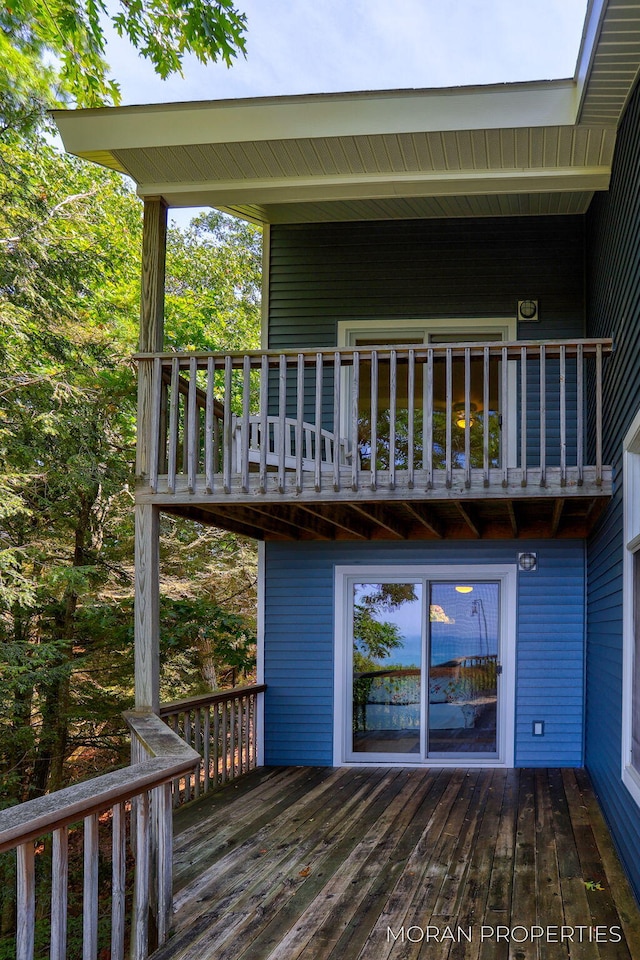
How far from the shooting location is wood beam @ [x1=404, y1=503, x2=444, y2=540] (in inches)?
212

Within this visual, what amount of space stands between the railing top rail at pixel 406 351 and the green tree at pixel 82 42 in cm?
492

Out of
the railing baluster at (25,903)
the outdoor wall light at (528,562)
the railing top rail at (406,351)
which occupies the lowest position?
the railing baluster at (25,903)

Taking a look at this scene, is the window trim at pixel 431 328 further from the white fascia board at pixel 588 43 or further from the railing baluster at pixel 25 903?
the railing baluster at pixel 25 903

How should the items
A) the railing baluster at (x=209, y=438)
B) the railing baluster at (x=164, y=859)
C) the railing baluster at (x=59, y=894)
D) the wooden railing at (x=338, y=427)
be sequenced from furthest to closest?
the railing baluster at (x=209, y=438) < the wooden railing at (x=338, y=427) < the railing baluster at (x=164, y=859) < the railing baluster at (x=59, y=894)

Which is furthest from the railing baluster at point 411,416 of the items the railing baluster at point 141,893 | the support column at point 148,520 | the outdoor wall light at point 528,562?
the railing baluster at point 141,893

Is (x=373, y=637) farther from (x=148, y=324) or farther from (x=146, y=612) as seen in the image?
(x=148, y=324)

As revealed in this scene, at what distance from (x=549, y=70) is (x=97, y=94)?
13.5m

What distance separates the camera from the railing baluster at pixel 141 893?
10.4ft

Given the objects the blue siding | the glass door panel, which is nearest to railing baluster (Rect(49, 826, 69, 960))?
the blue siding

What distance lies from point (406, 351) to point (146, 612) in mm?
2488

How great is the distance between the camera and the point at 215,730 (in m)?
5.99

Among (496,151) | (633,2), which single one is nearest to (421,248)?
(496,151)

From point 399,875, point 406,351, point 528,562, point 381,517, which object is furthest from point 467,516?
point 399,875

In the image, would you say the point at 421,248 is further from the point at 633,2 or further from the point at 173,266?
the point at 173,266
